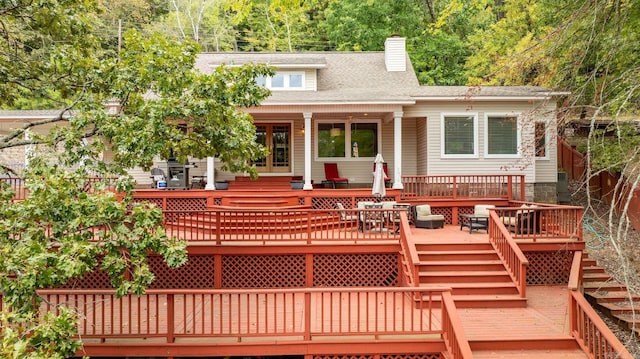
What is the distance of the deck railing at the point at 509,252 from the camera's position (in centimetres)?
824

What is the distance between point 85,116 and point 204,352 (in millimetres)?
Result: 3837

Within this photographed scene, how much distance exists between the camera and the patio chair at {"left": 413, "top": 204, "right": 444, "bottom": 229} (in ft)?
38.0

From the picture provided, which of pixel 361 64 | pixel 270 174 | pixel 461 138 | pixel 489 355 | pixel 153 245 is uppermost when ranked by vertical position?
pixel 361 64

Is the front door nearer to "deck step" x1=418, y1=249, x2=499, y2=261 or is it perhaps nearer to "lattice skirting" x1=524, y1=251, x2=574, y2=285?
"deck step" x1=418, y1=249, x2=499, y2=261

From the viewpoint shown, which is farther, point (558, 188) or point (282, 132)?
point (282, 132)

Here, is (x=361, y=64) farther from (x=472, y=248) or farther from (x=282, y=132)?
(x=472, y=248)

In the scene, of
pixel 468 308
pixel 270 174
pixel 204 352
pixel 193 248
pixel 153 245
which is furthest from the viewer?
pixel 270 174

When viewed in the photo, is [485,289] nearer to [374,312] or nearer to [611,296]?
[374,312]

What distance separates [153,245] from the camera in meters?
5.70

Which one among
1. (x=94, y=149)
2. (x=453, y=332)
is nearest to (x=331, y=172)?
(x=453, y=332)

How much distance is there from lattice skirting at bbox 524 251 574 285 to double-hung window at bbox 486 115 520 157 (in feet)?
16.8

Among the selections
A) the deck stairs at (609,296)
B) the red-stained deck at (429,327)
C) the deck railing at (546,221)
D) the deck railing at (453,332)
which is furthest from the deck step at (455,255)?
the deck railing at (453,332)

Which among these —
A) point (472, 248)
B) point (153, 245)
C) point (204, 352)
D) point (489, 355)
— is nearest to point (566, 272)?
point (472, 248)

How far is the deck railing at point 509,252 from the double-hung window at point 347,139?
271 inches
